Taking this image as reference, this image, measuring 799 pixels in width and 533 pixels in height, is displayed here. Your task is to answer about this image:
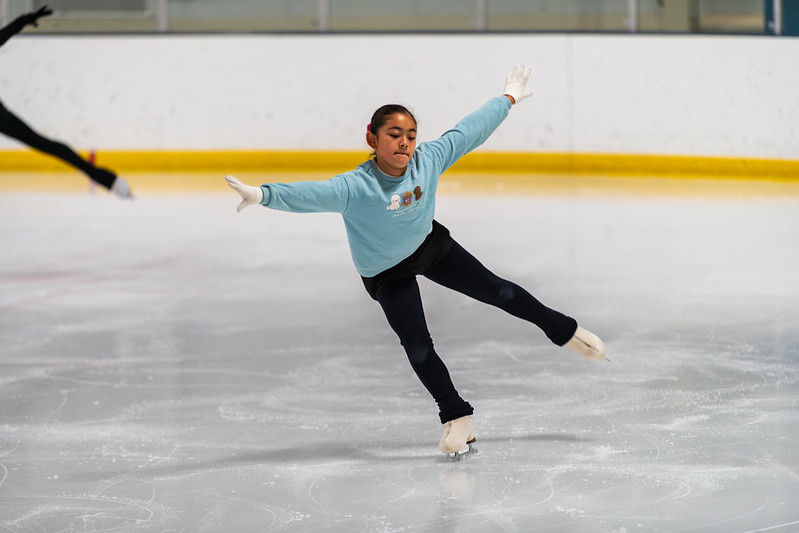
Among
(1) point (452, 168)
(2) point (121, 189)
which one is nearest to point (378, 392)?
(2) point (121, 189)

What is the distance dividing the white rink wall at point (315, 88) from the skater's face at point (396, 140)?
808 cm

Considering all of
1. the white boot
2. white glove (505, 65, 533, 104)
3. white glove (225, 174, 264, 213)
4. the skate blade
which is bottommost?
the skate blade

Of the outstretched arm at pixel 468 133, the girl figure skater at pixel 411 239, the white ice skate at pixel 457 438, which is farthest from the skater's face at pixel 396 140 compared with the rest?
the white ice skate at pixel 457 438

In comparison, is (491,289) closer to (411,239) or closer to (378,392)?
(411,239)

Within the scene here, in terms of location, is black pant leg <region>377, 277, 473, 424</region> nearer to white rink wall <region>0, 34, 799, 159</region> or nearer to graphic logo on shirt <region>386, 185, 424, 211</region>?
graphic logo on shirt <region>386, 185, 424, 211</region>

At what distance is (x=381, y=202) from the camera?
121 inches

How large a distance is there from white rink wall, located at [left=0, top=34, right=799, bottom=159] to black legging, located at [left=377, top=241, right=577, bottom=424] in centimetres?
778

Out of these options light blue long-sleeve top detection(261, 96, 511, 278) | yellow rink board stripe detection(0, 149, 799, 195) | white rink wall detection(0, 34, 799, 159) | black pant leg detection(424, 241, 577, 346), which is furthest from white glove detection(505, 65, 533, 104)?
white rink wall detection(0, 34, 799, 159)

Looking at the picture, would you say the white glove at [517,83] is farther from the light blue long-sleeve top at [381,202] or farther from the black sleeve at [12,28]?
the black sleeve at [12,28]

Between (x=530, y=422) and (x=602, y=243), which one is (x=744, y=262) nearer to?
(x=602, y=243)

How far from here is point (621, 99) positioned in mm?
10852

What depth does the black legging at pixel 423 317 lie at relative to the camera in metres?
3.19

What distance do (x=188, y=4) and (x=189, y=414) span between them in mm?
8990

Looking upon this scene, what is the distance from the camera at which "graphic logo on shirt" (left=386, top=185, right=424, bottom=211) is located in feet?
10.1
